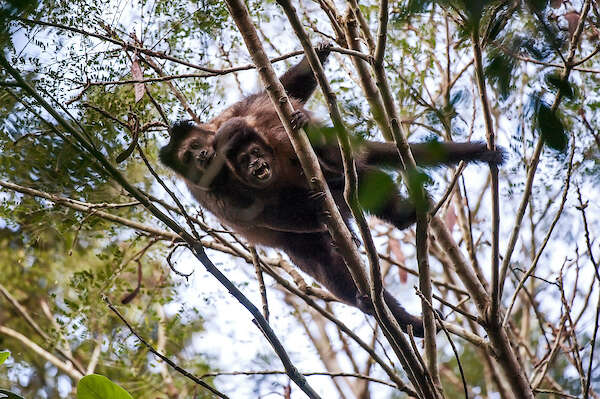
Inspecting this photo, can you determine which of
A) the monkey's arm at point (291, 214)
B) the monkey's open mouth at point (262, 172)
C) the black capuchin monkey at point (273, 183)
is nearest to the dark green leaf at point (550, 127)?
the black capuchin monkey at point (273, 183)

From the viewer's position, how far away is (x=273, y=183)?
531 cm

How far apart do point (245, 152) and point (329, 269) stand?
124 centimetres

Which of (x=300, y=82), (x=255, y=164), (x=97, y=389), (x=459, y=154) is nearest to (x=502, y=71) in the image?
(x=97, y=389)

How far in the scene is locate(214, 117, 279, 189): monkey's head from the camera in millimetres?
5250

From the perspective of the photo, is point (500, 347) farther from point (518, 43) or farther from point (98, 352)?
point (98, 352)

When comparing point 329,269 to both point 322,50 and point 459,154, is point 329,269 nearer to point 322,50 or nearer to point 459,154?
point 459,154

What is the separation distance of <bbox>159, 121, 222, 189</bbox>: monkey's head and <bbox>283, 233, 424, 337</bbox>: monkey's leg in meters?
0.92

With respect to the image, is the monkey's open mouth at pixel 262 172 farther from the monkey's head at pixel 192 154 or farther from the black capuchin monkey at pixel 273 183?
the monkey's head at pixel 192 154

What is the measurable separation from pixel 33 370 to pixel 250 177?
17.6 ft

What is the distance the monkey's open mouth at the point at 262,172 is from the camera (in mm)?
5164

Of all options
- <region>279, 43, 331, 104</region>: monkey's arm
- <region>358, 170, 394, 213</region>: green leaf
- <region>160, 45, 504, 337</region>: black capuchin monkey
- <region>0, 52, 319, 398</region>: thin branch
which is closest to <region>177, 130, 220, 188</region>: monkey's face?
<region>160, 45, 504, 337</region>: black capuchin monkey

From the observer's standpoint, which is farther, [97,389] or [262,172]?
[262,172]

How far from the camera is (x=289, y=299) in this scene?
9.45 m

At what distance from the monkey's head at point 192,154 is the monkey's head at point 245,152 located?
0.49 feet
